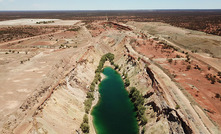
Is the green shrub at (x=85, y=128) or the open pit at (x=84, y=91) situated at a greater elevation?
the open pit at (x=84, y=91)

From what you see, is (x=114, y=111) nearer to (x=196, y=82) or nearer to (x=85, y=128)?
(x=85, y=128)

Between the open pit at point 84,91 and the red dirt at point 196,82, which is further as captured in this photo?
the red dirt at point 196,82

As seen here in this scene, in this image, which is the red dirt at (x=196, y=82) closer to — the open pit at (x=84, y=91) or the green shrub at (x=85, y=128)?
the open pit at (x=84, y=91)

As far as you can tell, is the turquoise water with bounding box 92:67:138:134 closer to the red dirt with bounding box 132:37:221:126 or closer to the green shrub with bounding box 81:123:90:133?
the green shrub with bounding box 81:123:90:133

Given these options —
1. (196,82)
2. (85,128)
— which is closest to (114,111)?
(85,128)

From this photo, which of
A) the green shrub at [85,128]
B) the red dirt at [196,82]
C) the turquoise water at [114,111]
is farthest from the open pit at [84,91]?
the turquoise water at [114,111]

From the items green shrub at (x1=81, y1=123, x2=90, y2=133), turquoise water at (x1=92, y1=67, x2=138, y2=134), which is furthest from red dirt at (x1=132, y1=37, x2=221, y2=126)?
green shrub at (x1=81, y1=123, x2=90, y2=133)

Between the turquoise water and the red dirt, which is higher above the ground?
the red dirt

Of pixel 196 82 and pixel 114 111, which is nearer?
pixel 114 111
